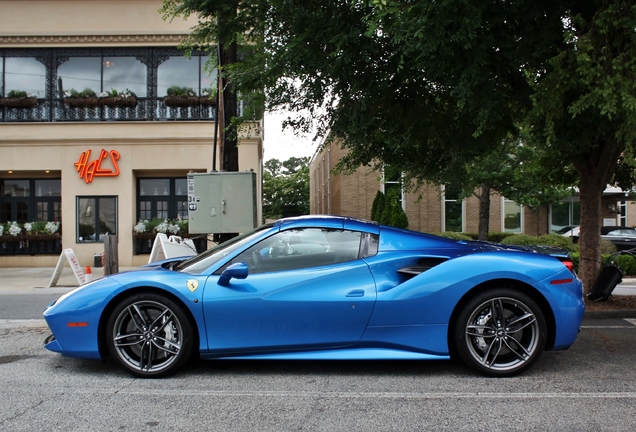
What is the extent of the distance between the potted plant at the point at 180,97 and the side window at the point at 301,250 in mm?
15808

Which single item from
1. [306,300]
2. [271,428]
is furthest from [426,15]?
[271,428]

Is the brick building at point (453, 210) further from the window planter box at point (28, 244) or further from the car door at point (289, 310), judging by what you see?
the car door at point (289, 310)

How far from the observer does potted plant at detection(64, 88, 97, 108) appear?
19.7 m

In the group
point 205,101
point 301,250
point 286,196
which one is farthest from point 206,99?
point 286,196

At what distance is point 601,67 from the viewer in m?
5.36

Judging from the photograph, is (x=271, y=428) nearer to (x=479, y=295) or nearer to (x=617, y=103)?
(x=479, y=295)

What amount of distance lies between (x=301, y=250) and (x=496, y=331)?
1774 mm

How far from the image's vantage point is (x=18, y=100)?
1970 cm

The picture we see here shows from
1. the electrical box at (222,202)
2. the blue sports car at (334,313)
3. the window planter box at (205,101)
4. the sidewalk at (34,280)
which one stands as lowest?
the sidewalk at (34,280)

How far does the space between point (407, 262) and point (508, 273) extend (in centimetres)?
84

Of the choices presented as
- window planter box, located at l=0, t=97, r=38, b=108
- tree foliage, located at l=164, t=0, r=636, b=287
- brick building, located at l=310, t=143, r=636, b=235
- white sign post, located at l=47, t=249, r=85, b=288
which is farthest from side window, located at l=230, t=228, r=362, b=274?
brick building, located at l=310, t=143, r=636, b=235

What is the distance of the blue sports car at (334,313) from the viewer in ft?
15.0

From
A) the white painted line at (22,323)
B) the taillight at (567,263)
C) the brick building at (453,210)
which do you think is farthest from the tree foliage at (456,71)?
the brick building at (453,210)

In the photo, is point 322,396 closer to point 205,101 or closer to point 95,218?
point 205,101
